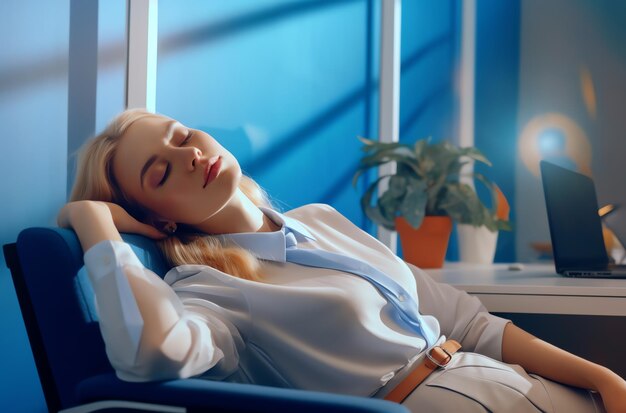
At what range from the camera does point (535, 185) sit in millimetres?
4383

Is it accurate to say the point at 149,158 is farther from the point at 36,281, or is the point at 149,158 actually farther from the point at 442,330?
the point at 442,330

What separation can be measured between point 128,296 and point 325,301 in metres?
0.36

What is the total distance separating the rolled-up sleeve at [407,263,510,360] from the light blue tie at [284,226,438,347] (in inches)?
8.9

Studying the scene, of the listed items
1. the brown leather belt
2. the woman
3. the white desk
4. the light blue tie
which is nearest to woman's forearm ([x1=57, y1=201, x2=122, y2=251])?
the woman

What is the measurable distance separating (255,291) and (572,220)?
147cm

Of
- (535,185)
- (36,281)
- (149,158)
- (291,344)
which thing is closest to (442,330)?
(291,344)

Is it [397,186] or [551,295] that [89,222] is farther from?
[397,186]

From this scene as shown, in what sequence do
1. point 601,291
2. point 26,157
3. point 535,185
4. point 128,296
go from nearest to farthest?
point 128,296
point 26,157
point 601,291
point 535,185

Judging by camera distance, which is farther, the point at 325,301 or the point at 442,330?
the point at 442,330

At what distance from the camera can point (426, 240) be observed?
2.58m

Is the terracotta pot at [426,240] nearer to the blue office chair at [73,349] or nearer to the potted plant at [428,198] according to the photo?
the potted plant at [428,198]

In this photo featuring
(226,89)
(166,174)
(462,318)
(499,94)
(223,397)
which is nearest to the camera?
(223,397)

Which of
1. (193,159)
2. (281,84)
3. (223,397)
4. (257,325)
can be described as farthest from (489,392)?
(281,84)

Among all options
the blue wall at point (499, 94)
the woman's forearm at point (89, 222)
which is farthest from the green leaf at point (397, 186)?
the blue wall at point (499, 94)
